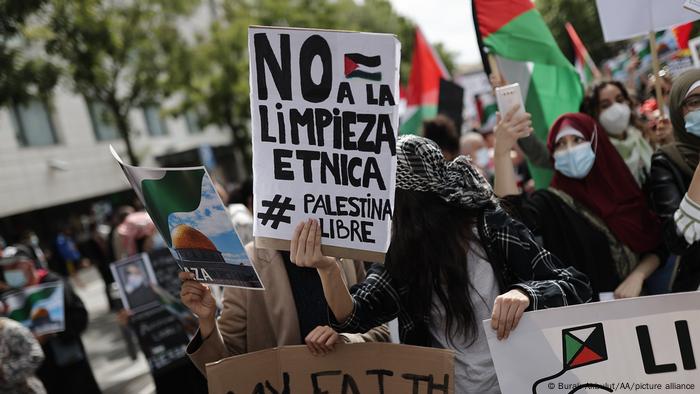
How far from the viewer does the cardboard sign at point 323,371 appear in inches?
72.1

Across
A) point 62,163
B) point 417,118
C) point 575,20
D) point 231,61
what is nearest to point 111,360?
point 417,118

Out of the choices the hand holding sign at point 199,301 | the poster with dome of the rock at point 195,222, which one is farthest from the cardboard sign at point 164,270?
the poster with dome of the rock at point 195,222

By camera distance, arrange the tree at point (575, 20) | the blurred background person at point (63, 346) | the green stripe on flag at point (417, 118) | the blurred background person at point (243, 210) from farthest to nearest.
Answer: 1. the tree at point (575, 20)
2. the green stripe on flag at point (417, 118)
3. the blurred background person at point (63, 346)
4. the blurred background person at point (243, 210)

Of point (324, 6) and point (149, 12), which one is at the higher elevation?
point (324, 6)

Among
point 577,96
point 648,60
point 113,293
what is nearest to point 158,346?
point 577,96

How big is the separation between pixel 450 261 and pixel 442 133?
8.35ft

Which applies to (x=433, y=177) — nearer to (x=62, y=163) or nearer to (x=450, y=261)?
(x=450, y=261)

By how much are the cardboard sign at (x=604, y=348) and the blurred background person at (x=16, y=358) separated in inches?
104

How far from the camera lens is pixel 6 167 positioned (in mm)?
16078

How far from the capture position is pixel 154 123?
23844mm

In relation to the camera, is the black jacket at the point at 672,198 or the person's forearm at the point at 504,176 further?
the person's forearm at the point at 504,176

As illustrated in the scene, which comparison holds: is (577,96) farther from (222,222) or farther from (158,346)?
(158,346)

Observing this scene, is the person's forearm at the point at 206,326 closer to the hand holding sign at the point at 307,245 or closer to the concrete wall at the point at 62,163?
the hand holding sign at the point at 307,245

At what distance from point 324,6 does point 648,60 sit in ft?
60.5
